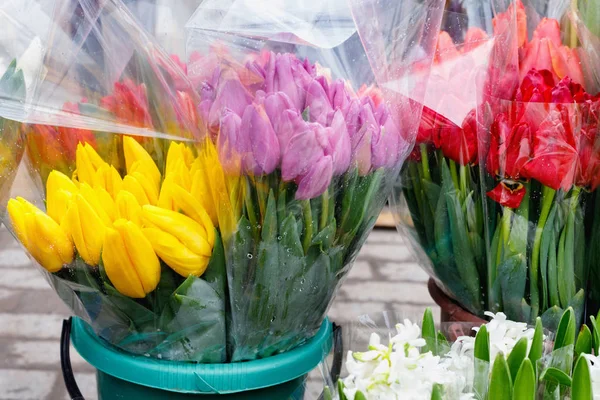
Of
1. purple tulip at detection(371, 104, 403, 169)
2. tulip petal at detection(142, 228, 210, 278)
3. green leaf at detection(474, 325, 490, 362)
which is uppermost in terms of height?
purple tulip at detection(371, 104, 403, 169)

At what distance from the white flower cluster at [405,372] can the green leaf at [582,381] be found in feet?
0.30

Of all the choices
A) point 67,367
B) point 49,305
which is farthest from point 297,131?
point 49,305

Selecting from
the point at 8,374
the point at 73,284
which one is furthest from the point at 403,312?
the point at 8,374

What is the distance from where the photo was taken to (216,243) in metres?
0.91

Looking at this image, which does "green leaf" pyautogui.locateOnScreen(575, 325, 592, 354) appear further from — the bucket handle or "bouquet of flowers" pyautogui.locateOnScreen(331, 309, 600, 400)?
the bucket handle

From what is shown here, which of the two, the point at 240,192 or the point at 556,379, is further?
the point at 240,192

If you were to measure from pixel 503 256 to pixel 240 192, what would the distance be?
0.39 meters

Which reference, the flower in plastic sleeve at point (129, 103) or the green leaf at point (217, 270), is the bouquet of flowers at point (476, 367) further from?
the flower in plastic sleeve at point (129, 103)

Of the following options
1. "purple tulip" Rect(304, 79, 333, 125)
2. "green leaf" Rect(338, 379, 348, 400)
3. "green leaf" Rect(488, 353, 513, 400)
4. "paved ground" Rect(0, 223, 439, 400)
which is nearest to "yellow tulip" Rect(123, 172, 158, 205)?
"purple tulip" Rect(304, 79, 333, 125)

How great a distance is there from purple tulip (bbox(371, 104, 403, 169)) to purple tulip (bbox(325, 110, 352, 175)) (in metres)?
0.05

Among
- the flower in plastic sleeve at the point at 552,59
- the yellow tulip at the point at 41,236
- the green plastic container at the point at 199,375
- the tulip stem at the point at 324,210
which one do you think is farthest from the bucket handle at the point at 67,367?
the flower in plastic sleeve at the point at 552,59

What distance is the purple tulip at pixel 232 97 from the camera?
833 mm

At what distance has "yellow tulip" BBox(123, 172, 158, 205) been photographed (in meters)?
0.90

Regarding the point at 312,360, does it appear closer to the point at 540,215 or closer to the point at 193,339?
the point at 193,339
